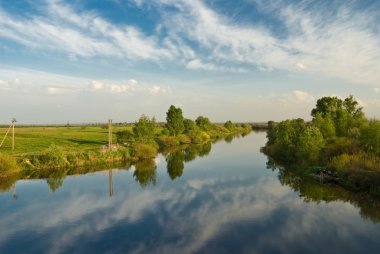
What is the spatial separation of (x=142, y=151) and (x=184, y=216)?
36778 millimetres

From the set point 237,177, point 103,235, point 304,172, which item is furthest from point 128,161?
point 103,235

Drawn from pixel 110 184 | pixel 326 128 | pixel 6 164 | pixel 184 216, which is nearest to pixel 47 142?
pixel 6 164

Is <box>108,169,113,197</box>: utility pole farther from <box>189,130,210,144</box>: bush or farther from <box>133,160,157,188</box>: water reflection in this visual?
<box>189,130,210,144</box>: bush

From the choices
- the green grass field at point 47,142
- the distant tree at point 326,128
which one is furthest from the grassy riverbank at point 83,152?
the distant tree at point 326,128

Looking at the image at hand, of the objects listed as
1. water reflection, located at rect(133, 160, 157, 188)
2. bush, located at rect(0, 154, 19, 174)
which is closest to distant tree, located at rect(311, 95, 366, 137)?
water reflection, located at rect(133, 160, 157, 188)

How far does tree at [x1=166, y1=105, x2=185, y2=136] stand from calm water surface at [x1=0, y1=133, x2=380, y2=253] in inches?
2320

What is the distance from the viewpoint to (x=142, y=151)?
64625 mm

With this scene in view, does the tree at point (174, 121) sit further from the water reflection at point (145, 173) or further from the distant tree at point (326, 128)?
the distant tree at point (326, 128)

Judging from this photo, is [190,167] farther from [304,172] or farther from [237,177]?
[304,172]

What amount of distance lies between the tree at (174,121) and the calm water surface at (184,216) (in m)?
58.9

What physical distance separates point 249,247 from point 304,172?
90.0ft

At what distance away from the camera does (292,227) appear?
84.7ft

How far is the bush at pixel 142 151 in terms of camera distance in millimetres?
64250

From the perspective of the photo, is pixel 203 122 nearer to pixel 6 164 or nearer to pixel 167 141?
pixel 167 141
